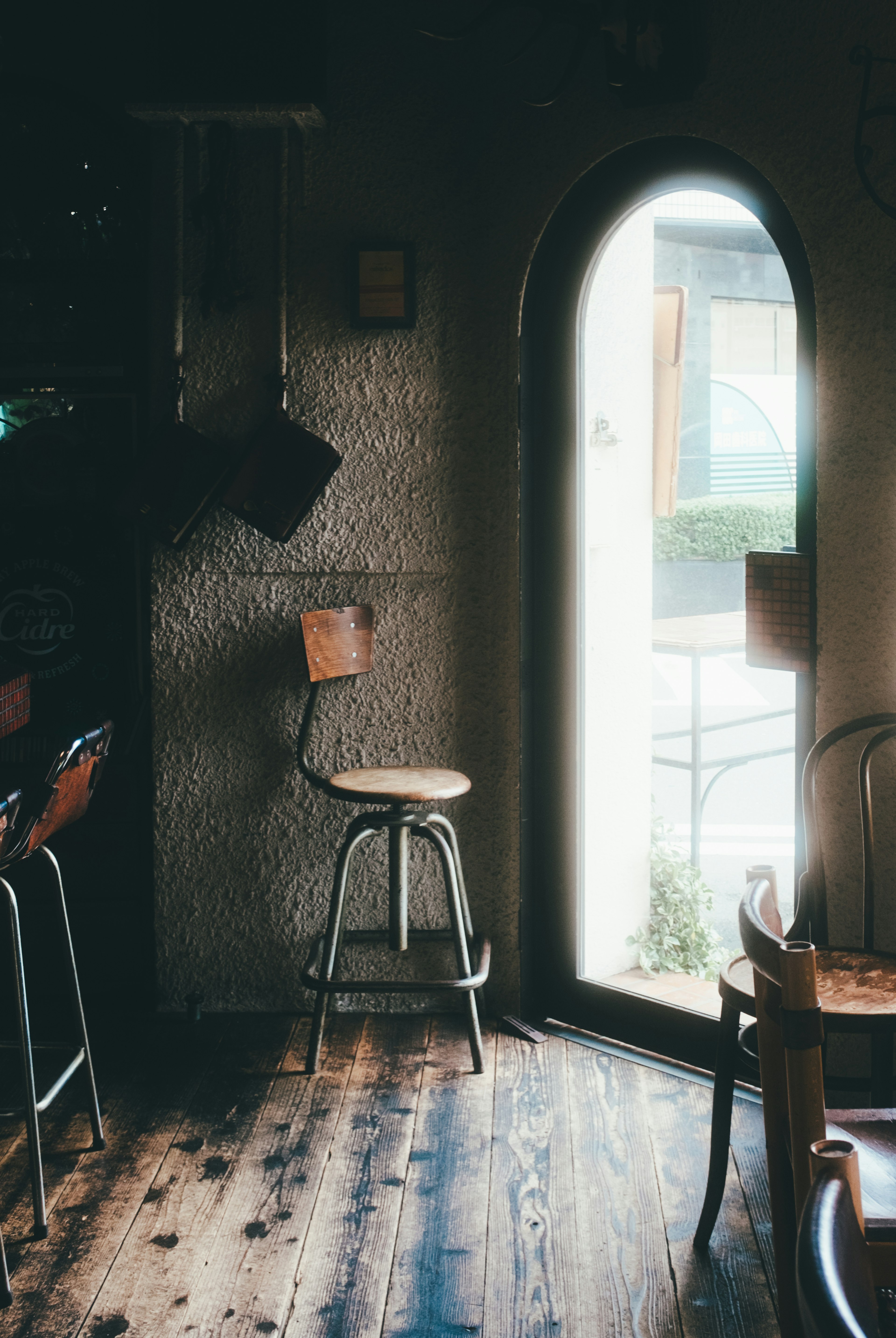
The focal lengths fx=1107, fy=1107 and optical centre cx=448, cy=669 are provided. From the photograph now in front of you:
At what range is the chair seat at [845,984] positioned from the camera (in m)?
1.68

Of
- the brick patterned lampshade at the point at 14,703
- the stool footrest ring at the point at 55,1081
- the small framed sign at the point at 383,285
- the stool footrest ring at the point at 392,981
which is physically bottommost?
the stool footrest ring at the point at 55,1081

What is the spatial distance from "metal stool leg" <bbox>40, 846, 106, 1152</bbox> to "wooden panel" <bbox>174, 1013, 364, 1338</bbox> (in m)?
0.31

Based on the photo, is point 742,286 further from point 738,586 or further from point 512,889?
point 512,889

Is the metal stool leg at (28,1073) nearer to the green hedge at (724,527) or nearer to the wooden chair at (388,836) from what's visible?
the wooden chair at (388,836)

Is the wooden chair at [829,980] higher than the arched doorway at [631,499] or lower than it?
lower

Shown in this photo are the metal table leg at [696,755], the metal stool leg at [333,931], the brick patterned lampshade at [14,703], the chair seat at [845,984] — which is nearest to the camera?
the chair seat at [845,984]

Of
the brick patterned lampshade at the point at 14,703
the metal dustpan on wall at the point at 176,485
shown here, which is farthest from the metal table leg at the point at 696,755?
the brick patterned lampshade at the point at 14,703

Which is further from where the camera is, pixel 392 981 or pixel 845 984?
pixel 392 981

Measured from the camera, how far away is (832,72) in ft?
7.14

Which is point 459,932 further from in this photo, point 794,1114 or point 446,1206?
point 794,1114

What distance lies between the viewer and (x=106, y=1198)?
2.05 meters

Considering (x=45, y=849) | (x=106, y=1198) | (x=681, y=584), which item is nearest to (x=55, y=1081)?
(x=106, y=1198)

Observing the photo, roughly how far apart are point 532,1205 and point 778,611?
1266 millimetres

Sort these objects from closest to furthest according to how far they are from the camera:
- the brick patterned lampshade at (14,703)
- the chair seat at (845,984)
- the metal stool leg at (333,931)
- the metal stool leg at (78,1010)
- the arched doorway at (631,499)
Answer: the chair seat at (845,984), the brick patterned lampshade at (14,703), the metal stool leg at (78,1010), the arched doorway at (631,499), the metal stool leg at (333,931)
